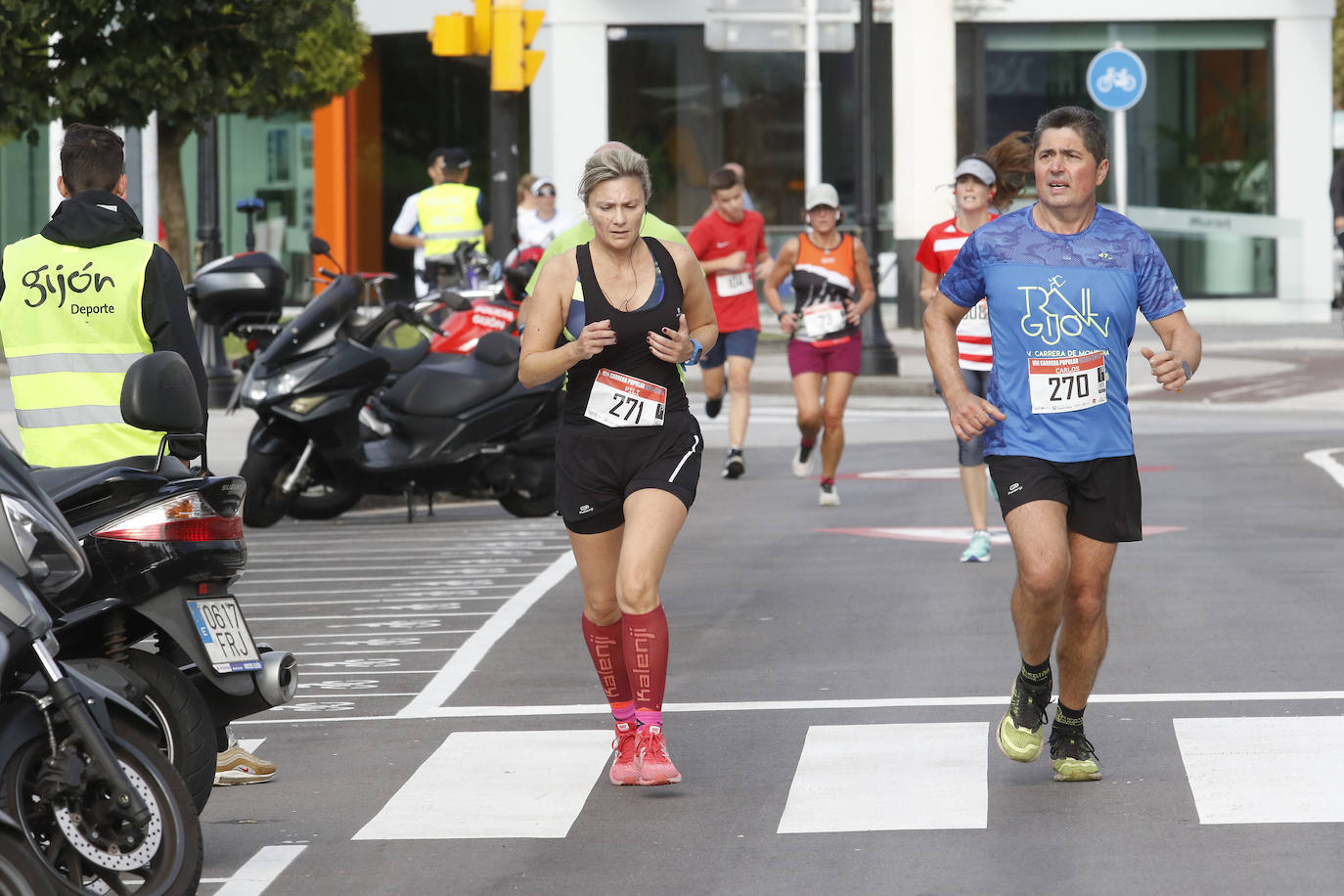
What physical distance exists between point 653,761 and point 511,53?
973cm

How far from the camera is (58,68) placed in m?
13.3

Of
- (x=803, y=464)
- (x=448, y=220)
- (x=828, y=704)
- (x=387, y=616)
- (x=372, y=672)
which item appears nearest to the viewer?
(x=828, y=704)

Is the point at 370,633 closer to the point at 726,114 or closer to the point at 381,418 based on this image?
the point at 381,418

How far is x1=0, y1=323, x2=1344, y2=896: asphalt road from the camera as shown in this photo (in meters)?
6.12

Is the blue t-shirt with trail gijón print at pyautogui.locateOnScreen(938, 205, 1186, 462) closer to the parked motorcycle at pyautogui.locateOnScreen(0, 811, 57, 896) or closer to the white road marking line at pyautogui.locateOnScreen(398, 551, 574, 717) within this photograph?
the white road marking line at pyautogui.locateOnScreen(398, 551, 574, 717)

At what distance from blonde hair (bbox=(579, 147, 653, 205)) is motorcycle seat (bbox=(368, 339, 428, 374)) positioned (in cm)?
715

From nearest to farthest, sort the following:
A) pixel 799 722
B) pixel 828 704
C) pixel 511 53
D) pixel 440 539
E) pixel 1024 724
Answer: pixel 1024 724, pixel 799 722, pixel 828 704, pixel 440 539, pixel 511 53

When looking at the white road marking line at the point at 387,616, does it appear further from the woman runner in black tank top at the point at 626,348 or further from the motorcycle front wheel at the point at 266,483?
the woman runner in black tank top at the point at 626,348

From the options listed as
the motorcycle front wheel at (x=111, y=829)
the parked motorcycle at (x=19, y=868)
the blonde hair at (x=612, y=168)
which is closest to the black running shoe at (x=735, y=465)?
the blonde hair at (x=612, y=168)

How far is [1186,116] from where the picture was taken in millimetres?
33906

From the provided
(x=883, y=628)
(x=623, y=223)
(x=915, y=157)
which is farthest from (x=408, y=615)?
(x=915, y=157)

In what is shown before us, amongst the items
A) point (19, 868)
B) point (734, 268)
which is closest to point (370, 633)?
point (19, 868)

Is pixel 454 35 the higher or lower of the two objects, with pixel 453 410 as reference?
higher

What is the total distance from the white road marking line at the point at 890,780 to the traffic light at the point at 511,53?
9.02 metres
